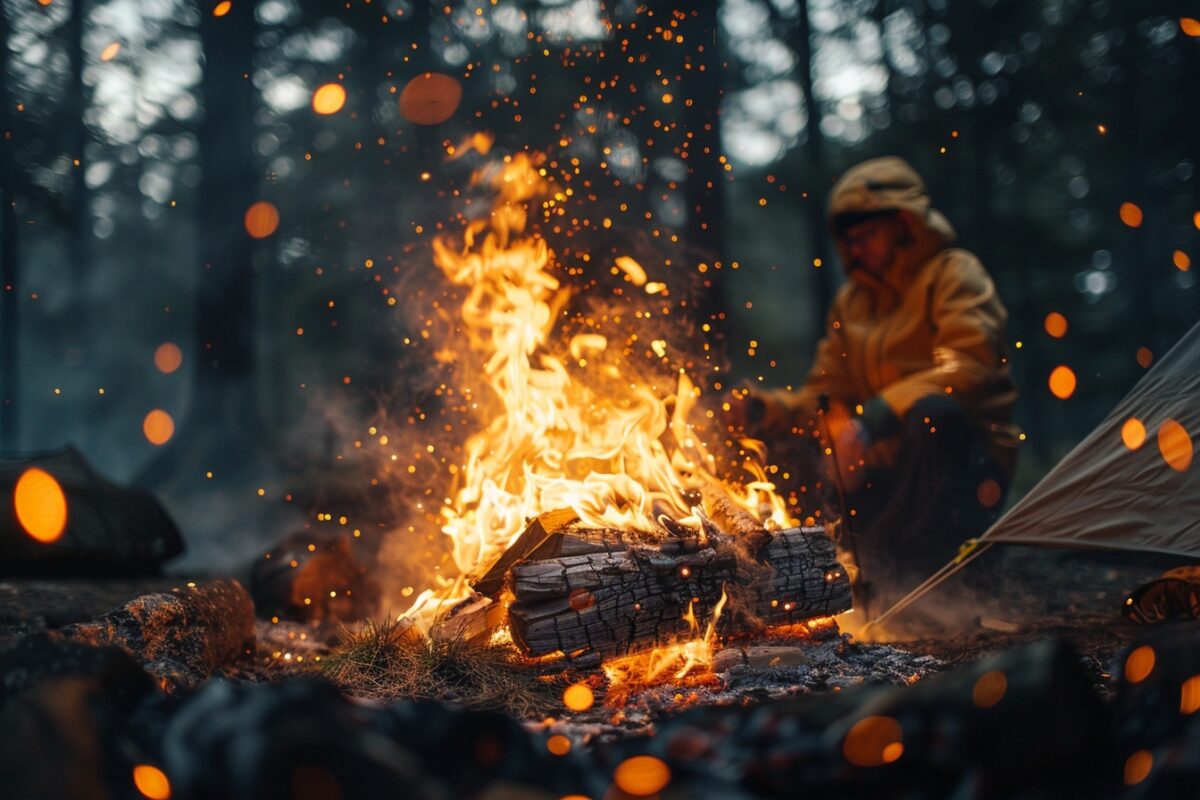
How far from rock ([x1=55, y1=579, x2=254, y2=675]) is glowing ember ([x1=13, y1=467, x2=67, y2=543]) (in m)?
1.29

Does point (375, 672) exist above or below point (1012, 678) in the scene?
below

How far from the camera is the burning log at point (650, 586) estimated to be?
2879 mm

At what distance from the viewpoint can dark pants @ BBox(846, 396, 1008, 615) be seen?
4715 millimetres

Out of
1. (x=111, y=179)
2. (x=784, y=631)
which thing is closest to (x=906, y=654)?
(x=784, y=631)

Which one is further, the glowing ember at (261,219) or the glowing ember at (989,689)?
the glowing ember at (261,219)

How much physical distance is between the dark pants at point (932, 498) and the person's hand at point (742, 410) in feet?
2.87

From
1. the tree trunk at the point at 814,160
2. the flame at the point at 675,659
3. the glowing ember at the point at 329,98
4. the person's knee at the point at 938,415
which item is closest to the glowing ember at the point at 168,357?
the glowing ember at the point at 329,98

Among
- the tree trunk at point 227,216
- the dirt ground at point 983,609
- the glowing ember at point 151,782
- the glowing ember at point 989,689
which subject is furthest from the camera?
the tree trunk at point 227,216

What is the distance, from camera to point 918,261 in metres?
5.41

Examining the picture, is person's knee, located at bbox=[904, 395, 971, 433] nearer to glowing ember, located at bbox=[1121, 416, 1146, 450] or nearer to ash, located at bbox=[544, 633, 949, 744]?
glowing ember, located at bbox=[1121, 416, 1146, 450]

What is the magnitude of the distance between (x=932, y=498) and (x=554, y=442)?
7.66 ft

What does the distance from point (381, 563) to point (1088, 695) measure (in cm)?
448

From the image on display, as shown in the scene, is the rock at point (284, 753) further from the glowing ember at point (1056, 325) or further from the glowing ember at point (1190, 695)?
the glowing ember at point (1056, 325)

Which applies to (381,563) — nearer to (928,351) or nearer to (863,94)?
(928,351)
